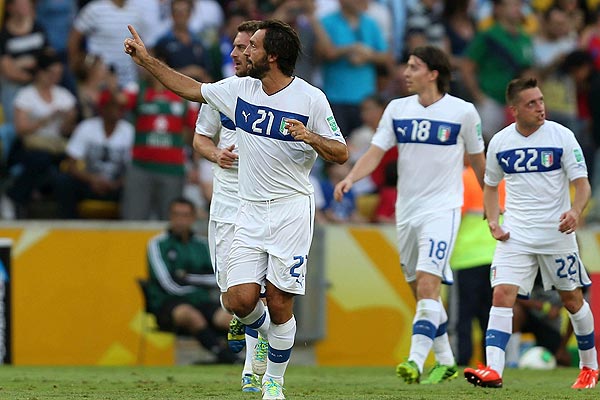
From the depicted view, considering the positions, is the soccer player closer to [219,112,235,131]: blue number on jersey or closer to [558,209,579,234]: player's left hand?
[219,112,235,131]: blue number on jersey

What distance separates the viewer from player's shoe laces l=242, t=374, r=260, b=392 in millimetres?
10102

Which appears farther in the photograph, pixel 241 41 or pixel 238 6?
pixel 238 6

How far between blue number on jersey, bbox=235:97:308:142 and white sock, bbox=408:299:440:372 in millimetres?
2811

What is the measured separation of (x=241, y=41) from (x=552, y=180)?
2.72m

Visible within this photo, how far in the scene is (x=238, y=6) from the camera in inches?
689

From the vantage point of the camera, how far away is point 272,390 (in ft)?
29.1

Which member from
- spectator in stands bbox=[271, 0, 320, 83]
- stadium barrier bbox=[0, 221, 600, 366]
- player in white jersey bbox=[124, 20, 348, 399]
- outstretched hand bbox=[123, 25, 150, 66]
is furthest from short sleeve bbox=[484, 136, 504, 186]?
spectator in stands bbox=[271, 0, 320, 83]

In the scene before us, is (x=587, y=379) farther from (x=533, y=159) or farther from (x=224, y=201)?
(x=224, y=201)

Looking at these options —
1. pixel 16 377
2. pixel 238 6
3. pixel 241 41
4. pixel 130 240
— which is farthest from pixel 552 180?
pixel 238 6

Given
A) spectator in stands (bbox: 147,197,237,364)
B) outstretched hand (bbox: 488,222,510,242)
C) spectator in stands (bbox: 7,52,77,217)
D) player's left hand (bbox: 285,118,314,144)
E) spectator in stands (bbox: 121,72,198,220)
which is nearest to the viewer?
player's left hand (bbox: 285,118,314,144)

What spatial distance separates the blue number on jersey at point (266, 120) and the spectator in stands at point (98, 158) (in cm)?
729

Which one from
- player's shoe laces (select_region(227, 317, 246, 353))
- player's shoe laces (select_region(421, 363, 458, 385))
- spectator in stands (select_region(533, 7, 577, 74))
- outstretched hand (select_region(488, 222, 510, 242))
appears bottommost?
player's shoe laces (select_region(421, 363, 458, 385))

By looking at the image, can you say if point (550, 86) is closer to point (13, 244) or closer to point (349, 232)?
point (349, 232)

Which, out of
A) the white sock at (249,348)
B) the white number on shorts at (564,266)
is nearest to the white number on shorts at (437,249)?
the white number on shorts at (564,266)
